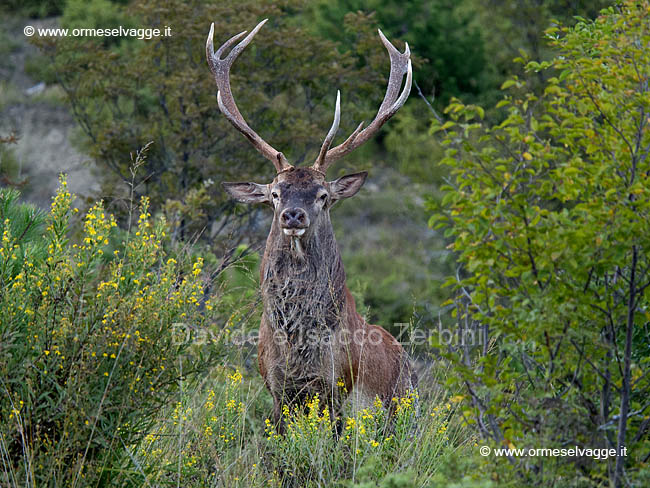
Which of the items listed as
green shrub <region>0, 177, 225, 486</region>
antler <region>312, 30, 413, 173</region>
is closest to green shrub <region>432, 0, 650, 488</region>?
green shrub <region>0, 177, 225, 486</region>

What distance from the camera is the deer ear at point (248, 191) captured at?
6596 millimetres

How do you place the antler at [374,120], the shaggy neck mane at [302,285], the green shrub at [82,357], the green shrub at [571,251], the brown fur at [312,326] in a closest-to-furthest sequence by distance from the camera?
the green shrub at [571,251] → the green shrub at [82,357] → the brown fur at [312,326] → the shaggy neck mane at [302,285] → the antler at [374,120]

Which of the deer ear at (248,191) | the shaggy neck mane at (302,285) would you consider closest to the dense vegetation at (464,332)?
the shaggy neck mane at (302,285)

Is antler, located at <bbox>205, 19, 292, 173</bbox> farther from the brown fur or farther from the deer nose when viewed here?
the deer nose

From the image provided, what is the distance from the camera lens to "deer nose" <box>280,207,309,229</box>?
5.77m

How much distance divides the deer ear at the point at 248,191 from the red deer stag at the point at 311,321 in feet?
0.59

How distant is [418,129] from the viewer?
18.9 meters

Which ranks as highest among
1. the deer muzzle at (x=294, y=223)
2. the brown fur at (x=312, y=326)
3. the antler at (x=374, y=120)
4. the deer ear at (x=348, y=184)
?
the antler at (x=374, y=120)

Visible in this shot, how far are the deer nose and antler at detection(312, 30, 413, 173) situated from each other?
682 millimetres

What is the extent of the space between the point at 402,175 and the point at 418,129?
109 cm

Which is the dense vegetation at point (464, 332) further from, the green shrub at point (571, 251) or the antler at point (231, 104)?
the antler at point (231, 104)

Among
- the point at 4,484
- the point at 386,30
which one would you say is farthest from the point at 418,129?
the point at 4,484

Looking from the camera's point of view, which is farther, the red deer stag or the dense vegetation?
the red deer stag

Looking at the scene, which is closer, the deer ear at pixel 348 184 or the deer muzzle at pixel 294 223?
the deer muzzle at pixel 294 223
